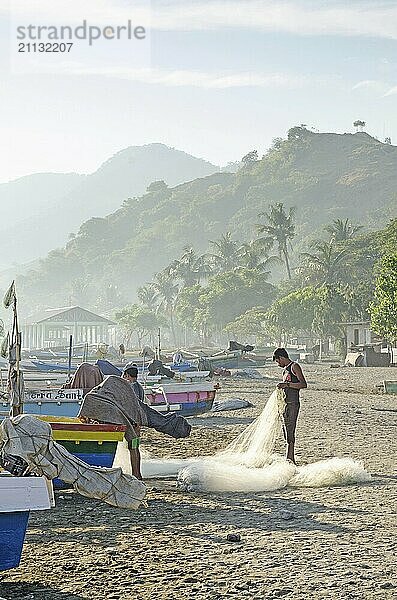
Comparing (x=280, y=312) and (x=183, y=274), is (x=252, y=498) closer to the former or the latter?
(x=280, y=312)

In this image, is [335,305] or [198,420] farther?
[335,305]

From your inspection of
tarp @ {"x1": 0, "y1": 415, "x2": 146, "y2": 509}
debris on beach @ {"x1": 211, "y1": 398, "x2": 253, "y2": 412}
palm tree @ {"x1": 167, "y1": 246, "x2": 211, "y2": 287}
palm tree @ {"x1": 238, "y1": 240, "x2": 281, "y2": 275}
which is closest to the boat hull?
debris on beach @ {"x1": 211, "y1": 398, "x2": 253, "y2": 412}

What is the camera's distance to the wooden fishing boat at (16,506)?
25.8ft

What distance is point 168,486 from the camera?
1316cm

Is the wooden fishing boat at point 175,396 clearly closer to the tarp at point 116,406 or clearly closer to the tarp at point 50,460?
the tarp at point 116,406

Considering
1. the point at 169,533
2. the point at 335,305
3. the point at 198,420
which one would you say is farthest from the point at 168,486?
the point at 335,305

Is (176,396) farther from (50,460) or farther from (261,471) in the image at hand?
(50,460)

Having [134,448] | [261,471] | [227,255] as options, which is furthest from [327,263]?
[134,448]

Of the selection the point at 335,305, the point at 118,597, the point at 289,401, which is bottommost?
the point at 118,597

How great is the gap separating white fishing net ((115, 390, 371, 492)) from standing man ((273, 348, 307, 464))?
0.21m

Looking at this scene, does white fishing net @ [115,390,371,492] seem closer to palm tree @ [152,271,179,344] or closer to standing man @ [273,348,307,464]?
standing man @ [273,348,307,464]

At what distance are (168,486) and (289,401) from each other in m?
2.14

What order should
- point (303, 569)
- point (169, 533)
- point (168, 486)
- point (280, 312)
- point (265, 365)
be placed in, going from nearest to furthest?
1. point (303, 569)
2. point (169, 533)
3. point (168, 486)
4. point (265, 365)
5. point (280, 312)

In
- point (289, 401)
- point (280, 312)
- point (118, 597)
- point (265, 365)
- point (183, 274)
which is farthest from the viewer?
point (183, 274)
